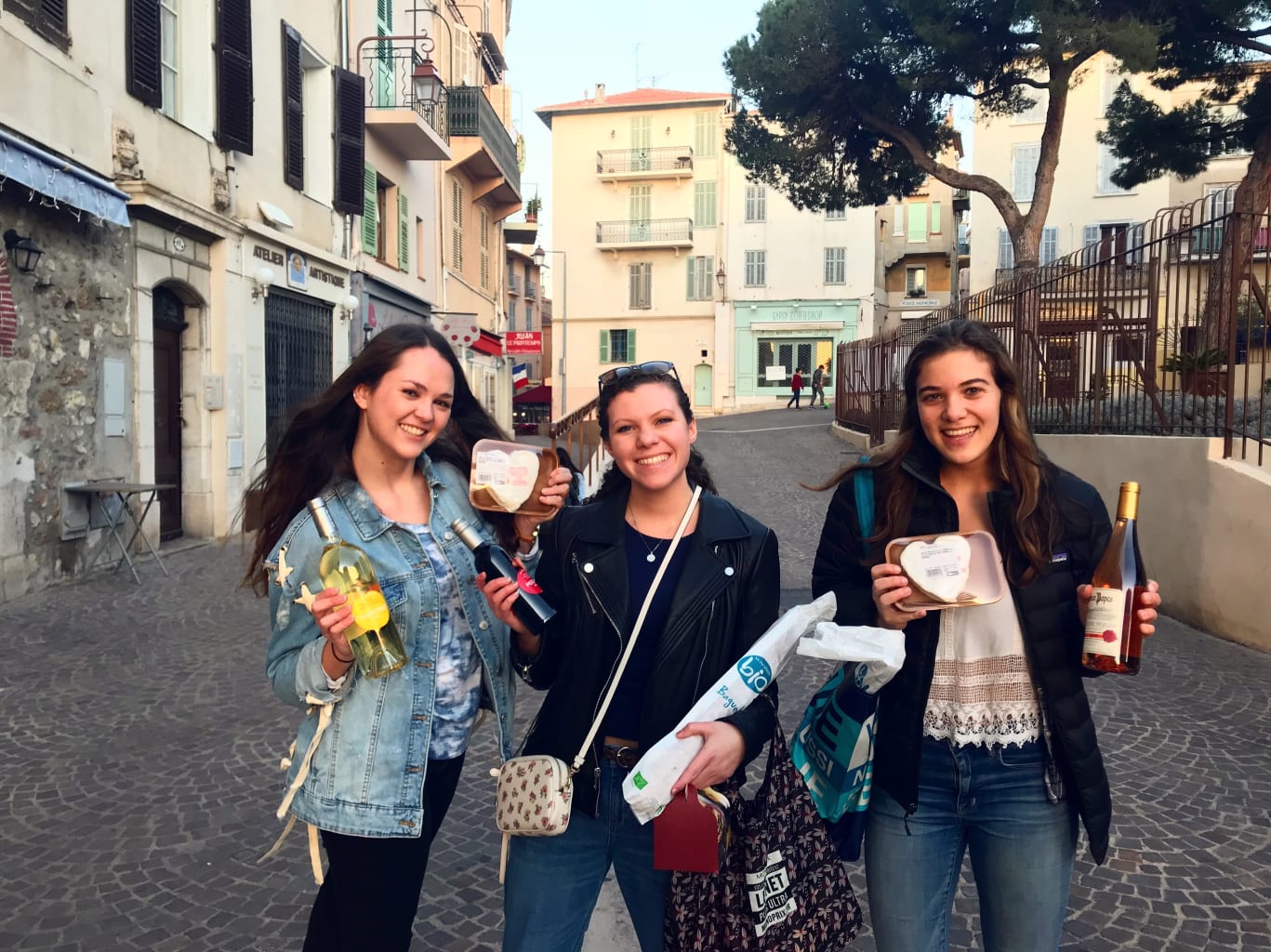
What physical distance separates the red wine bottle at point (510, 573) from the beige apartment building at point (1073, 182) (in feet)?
107

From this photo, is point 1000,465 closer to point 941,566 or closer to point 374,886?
point 941,566

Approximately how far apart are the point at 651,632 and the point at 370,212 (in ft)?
50.7

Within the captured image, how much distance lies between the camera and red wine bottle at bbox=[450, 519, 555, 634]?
2.03m

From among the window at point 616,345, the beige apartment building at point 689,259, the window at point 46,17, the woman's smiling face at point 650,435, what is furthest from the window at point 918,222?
the woman's smiling face at point 650,435

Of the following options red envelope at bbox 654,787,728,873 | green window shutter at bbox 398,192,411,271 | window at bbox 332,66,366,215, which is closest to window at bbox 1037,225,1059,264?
green window shutter at bbox 398,192,411,271

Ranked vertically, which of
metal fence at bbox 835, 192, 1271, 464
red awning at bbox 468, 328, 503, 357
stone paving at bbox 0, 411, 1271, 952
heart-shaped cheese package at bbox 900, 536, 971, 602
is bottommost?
stone paving at bbox 0, 411, 1271, 952

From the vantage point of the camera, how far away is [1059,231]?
Result: 3297 centimetres

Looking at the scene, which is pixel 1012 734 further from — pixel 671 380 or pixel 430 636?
pixel 430 636

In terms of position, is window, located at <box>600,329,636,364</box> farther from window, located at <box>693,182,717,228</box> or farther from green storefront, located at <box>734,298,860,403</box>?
window, located at <box>693,182,717,228</box>

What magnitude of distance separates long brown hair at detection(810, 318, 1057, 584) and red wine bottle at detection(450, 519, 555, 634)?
2.44 feet

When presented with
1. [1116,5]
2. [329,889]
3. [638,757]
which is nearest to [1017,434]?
[638,757]

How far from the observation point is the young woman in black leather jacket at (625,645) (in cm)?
205

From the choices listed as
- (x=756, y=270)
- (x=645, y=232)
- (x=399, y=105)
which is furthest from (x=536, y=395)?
(x=399, y=105)

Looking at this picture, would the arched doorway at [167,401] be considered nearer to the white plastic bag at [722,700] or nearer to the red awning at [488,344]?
the white plastic bag at [722,700]
